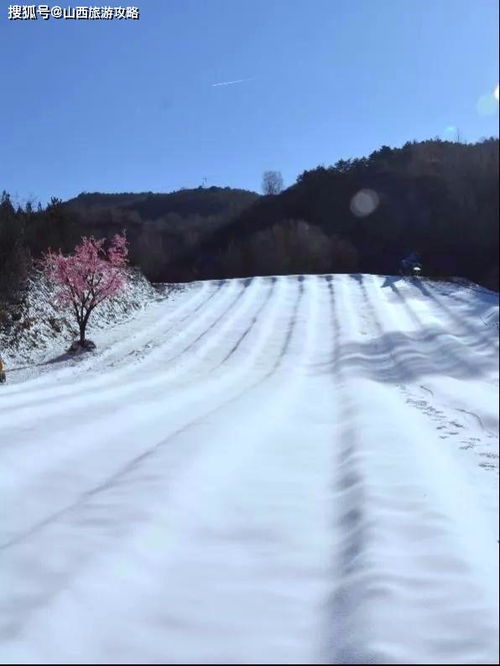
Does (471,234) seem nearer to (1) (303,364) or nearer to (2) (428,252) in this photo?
(2) (428,252)

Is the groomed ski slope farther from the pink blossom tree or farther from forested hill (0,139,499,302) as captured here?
the pink blossom tree

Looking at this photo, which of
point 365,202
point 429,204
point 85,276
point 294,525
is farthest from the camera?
point 85,276

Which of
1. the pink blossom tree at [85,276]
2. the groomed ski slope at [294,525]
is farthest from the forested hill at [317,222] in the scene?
the pink blossom tree at [85,276]

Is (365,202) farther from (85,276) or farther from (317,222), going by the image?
(85,276)

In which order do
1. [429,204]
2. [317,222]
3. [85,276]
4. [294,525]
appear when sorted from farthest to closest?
[85,276]
[317,222]
[294,525]
[429,204]

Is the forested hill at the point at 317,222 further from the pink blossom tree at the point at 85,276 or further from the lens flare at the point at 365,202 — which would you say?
the pink blossom tree at the point at 85,276

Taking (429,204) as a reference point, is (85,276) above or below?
above

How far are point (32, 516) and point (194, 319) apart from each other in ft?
48.8

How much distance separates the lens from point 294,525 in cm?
262

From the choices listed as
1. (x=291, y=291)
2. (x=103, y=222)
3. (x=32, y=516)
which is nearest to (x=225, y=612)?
(x=32, y=516)

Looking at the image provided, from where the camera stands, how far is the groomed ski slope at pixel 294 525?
1211mm

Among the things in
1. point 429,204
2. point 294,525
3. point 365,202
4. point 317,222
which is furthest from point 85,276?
point 429,204

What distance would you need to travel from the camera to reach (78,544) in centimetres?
304

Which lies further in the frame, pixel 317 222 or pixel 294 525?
pixel 317 222
